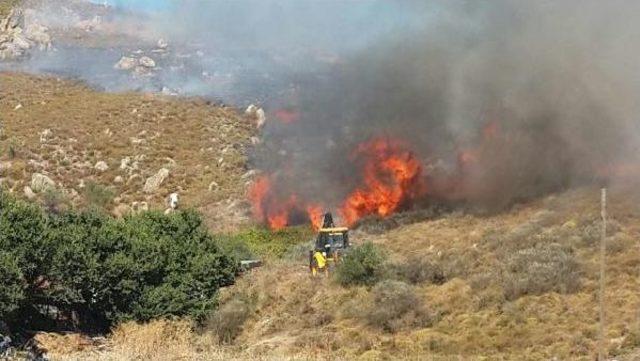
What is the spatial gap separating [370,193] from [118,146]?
25962mm

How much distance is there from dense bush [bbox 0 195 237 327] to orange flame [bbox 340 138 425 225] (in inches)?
584

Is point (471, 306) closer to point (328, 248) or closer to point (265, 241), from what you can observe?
point (328, 248)

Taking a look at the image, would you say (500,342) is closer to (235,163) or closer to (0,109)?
(235,163)

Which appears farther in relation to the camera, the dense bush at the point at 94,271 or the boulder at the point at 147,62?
the boulder at the point at 147,62

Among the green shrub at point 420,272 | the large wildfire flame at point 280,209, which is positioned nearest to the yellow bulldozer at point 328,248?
the green shrub at point 420,272

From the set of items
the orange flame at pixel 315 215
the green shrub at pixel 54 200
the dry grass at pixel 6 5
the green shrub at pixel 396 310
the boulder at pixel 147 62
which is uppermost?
the dry grass at pixel 6 5

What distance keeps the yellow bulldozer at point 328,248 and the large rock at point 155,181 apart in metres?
24.9

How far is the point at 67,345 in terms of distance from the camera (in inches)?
814

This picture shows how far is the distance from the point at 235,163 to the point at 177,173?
474 centimetres

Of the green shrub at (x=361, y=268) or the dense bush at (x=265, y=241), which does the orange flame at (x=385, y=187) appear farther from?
the green shrub at (x=361, y=268)

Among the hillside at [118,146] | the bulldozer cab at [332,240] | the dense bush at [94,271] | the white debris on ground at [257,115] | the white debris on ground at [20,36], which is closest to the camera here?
the dense bush at [94,271]

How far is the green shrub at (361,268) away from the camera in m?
25.3

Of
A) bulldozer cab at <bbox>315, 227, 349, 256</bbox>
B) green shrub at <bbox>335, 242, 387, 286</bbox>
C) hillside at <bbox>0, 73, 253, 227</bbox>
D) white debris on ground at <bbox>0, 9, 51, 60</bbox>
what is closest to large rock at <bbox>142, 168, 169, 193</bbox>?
hillside at <bbox>0, 73, 253, 227</bbox>

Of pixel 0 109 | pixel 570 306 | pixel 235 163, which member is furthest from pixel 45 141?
pixel 570 306
